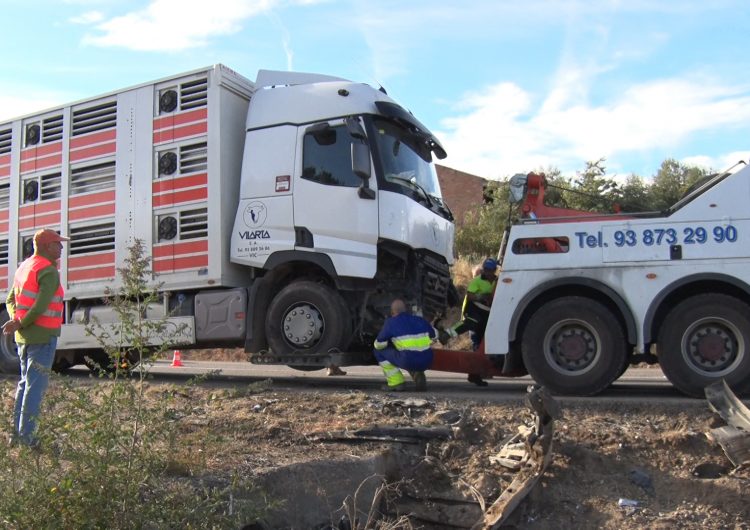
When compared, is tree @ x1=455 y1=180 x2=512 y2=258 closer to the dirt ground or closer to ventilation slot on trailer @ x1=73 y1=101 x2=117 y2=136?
ventilation slot on trailer @ x1=73 y1=101 x2=117 y2=136

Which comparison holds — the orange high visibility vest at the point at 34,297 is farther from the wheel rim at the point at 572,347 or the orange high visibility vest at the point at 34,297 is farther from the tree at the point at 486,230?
the tree at the point at 486,230

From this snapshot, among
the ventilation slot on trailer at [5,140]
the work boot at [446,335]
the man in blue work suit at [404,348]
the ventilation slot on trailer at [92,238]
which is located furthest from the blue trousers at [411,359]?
the ventilation slot on trailer at [5,140]

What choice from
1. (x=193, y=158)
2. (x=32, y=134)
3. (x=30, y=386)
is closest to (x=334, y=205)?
(x=193, y=158)

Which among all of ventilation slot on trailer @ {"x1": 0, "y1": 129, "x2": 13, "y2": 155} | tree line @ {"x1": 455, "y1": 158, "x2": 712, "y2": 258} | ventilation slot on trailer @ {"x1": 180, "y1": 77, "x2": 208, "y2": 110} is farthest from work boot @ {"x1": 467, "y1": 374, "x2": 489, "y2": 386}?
tree line @ {"x1": 455, "y1": 158, "x2": 712, "y2": 258}

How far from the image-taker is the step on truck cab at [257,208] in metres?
8.38

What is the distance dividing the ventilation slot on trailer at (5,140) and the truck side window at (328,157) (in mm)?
5013

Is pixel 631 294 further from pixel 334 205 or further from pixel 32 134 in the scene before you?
pixel 32 134

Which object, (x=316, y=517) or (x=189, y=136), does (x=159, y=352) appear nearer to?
(x=316, y=517)

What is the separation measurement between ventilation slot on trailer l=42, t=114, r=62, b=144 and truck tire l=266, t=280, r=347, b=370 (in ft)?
14.0

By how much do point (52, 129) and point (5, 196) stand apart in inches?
49.5

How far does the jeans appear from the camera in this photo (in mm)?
4988

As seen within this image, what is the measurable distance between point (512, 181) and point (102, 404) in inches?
205

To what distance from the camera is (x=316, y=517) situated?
4.86 m

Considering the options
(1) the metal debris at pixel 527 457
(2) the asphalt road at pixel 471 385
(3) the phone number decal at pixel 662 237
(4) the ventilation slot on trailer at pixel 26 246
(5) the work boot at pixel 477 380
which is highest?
(4) the ventilation slot on trailer at pixel 26 246
